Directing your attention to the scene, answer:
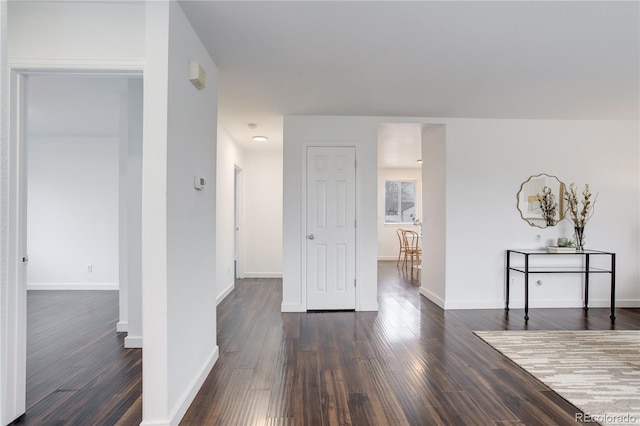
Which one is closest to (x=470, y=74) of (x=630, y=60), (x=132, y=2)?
(x=630, y=60)

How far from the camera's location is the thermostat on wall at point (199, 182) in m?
2.28

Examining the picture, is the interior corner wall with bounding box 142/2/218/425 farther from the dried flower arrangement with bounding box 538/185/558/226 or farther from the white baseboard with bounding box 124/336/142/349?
the dried flower arrangement with bounding box 538/185/558/226

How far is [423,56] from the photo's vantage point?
104 inches

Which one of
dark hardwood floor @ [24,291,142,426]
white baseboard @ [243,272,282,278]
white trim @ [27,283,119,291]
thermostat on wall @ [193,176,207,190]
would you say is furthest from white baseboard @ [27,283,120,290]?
thermostat on wall @ [193,176,207,190]

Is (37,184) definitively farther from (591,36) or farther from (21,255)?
(591,36)

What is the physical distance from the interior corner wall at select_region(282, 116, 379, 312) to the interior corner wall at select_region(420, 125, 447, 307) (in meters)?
0.90

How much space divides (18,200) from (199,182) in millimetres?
994

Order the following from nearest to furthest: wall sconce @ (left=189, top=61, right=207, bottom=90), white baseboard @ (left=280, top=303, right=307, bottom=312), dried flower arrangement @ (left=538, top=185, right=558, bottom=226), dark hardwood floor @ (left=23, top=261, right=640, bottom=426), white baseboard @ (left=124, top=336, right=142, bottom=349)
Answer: dark hardwood floor @ (left=23, top=261, right=640, bottom=426)
wall sconce @ (left=189, top=61, right=207, bottom=90)
white baseboard @ (left=124, top=336, right=142, bottom=349)
white baseboard @ (left=280, top=303, right=307, bottom=312)
dried flower arrangement @ (left=538, top=185, right=558, bottom=226)

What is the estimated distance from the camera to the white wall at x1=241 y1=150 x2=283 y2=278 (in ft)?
20.9

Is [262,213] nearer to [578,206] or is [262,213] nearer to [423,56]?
[423,56]

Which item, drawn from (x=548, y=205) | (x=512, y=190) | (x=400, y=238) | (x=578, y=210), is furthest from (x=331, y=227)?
(x=400, y=238)

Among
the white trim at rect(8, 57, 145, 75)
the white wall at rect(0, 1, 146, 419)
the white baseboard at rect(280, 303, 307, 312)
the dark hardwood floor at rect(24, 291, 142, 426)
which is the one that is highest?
the white wall at rect(0, 1, 146, 419)

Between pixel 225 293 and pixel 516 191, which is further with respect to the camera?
pixel 225 293

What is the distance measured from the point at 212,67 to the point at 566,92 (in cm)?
335
